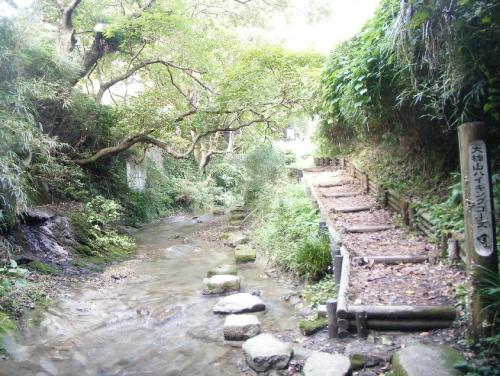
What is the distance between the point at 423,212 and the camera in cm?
645

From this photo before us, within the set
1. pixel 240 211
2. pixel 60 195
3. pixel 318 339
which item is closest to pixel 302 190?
pixel 240 211

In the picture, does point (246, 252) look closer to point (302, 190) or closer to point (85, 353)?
point (302, 190)

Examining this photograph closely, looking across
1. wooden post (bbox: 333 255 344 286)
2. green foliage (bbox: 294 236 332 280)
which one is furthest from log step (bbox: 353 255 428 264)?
green foliage (bbox: 294 236 332 280)

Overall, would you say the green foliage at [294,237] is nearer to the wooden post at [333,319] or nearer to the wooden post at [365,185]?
the wooden post at [365,185]

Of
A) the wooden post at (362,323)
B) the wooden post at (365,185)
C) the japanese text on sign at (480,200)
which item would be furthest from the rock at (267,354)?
the wooden post at (365,185)

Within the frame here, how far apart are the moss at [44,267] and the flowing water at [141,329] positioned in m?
0.70

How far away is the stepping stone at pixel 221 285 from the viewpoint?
773cm

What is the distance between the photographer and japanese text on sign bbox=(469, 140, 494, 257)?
11.2 ft

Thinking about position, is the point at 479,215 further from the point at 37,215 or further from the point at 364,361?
the point at 37,215

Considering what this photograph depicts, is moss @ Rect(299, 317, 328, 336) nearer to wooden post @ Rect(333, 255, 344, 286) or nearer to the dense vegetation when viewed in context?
wooden post @ Rect(333, 255, 344, 286)

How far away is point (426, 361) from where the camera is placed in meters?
3.42

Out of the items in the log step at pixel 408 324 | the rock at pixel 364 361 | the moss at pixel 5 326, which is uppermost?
the log step at pixel 408 324

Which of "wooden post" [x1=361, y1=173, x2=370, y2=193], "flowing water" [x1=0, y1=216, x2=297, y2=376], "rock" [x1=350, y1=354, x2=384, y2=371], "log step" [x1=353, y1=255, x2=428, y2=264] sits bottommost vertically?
"flowing water" [x1=0, y1=216, x2=297, y2=376]

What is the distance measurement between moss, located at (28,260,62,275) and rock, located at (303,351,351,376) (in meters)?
5.93
